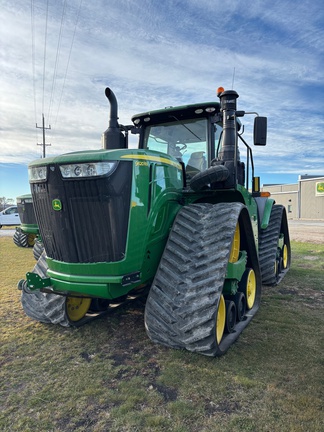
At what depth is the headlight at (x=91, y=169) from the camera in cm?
312

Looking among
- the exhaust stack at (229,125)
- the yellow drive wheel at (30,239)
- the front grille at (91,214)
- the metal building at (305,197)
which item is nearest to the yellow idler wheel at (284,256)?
the exhaust stack at (229,125)

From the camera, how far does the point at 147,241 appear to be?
138 inches

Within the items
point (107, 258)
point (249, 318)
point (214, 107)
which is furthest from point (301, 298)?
point (107, 258)

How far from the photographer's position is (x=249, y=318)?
4.28 m

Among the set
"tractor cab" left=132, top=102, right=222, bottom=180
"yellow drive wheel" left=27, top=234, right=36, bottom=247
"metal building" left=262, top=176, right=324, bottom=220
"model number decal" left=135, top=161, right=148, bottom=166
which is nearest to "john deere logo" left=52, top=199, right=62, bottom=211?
"model number decal" left=135, top=161, right=148, bottom=166

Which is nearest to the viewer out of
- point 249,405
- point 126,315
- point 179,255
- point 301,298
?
point 249,405

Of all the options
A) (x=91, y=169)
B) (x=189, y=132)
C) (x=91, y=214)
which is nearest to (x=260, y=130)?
(x=189, y=132)

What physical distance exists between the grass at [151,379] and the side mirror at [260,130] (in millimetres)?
2358

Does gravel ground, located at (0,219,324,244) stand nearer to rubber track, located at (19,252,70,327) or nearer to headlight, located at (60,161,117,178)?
rubber track, located at (19,252,70,327)

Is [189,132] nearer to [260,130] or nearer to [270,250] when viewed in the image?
[260,130]

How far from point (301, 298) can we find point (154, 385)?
3559 mm

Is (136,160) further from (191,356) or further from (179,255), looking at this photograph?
(191,356)

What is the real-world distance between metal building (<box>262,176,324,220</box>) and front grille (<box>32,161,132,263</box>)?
4253cm

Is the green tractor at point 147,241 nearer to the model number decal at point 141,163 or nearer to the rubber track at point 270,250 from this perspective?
the model number decal at point 141,163
